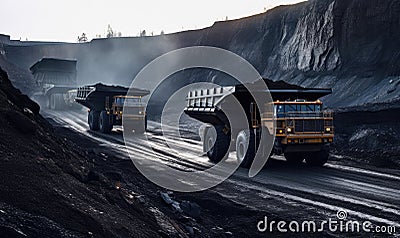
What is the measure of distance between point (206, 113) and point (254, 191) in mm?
5445

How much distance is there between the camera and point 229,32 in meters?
56.0

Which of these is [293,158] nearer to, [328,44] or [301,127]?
[301,127]

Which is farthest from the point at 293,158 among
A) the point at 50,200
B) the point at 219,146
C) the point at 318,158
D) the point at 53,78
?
the point at 53,78

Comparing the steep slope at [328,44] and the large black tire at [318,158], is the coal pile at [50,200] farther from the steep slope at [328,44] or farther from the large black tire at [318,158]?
the steep slope at [328,44]

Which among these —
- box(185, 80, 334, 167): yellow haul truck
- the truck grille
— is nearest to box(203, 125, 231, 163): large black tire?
box(185, 80, 334, 167): yellow haul truck

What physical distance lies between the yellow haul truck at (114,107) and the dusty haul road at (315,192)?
832 cm

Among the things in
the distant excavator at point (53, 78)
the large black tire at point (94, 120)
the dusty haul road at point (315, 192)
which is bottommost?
the dusty haul road at point (315, 192)

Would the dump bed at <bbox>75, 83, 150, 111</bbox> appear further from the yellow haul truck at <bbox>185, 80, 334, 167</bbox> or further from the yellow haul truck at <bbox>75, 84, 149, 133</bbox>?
the yellow haul truck at <bbox>185, 80, 334, 167</bbox>

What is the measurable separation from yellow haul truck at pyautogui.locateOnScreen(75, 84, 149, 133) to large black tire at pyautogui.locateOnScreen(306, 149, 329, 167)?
1212cm

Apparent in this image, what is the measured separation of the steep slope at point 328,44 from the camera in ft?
91.0

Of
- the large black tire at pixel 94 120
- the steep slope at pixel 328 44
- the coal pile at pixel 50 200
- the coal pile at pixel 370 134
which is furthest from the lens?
the steep slope at pixel 328 44

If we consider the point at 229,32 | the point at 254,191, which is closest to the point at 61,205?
the point at 254,191

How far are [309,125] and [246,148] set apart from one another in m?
2.06

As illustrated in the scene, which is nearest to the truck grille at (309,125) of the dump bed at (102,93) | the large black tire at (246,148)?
the large black tire at (246,148)
